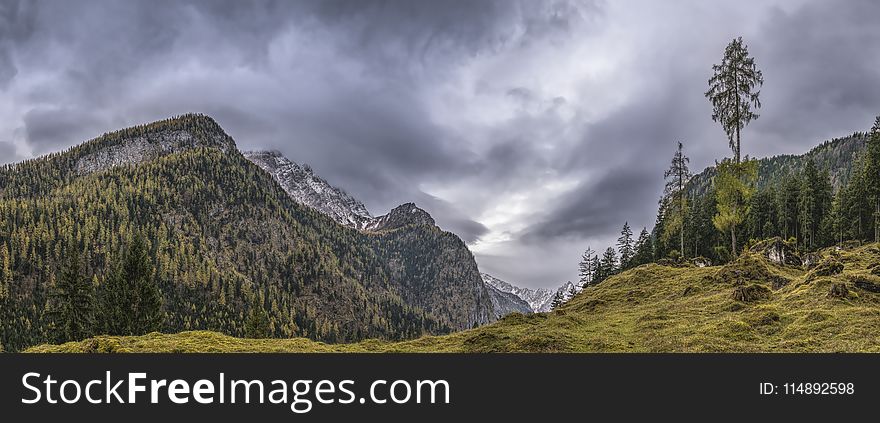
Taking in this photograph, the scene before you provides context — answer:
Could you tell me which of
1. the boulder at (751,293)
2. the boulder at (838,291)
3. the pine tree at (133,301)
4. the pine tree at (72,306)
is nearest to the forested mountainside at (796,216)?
the boulder at (751,293)

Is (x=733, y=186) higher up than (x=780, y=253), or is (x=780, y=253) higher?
(x=733, y=186)

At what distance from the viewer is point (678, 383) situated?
41.5ft

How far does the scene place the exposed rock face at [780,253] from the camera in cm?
4209

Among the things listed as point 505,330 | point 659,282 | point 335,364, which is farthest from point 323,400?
point 659,282

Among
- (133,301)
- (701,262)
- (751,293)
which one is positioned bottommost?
(133,301)

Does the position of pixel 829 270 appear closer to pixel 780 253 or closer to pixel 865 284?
pixel 865 284

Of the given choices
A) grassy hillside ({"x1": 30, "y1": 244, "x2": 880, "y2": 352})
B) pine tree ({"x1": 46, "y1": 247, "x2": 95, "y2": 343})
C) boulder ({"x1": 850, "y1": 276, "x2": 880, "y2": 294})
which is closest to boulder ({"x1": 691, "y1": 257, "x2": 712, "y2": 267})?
grassy hillside ({"x1": 30, "y1": 244, "x2": 880, "y2": 352})

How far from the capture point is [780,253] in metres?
42.7

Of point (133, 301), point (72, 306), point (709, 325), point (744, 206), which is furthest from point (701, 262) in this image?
point (72, 306)

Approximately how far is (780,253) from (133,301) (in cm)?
7415

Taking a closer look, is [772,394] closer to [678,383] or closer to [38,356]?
[678,383]

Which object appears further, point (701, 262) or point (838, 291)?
point (701, 262)

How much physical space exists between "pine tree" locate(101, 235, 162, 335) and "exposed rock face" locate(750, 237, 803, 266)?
231ft

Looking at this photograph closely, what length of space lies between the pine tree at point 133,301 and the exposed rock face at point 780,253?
7049 centimetres
